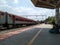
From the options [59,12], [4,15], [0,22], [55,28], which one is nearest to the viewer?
[55,28]

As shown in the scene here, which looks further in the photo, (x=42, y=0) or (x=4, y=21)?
(x=42, y=0)

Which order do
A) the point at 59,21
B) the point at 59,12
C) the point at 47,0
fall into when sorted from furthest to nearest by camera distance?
the point at 59,12 → the point at 59,21 → the point at 47,0

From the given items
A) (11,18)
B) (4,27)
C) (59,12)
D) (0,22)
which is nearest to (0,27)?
(0,22)

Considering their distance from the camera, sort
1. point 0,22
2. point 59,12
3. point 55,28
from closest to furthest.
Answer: point 55,28 < point 0,22 < point 59,12

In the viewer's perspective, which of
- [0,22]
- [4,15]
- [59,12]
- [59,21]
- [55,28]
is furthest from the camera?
[59,12]

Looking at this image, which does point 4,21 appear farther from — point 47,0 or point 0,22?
point 47,0

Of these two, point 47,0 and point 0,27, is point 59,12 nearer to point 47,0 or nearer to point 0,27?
point 47,0

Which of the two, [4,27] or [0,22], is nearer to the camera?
[0,22]

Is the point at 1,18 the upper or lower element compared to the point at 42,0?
lower

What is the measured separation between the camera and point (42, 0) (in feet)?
148

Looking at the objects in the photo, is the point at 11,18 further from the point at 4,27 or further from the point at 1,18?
the point at 1,18

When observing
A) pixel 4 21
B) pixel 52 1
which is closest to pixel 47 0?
pixel 52 1

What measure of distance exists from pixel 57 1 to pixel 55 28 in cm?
1111

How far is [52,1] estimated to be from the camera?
145ft
